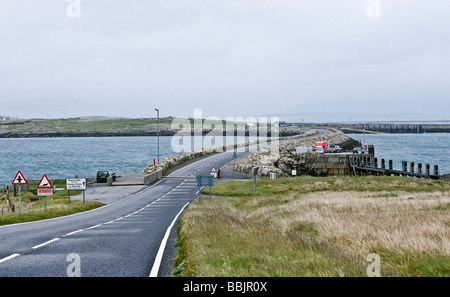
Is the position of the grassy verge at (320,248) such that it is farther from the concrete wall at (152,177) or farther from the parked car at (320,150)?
the parked car at (320,150)

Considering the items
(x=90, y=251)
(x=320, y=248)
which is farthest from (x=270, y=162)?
(x=320, y=248)

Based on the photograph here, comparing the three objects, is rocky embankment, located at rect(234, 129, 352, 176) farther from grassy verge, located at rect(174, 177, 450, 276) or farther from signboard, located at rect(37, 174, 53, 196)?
grassy verge, located at rect(174, 177, 450, 276)

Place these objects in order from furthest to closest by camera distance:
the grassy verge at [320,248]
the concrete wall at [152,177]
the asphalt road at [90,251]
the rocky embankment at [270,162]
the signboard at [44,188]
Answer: the rocky embankment at [270,162], the concrete wall at [152,177], the signboard at [44,188], the asphalt road at [90,251], the grassy verge at [320,248]

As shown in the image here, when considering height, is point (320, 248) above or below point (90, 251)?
above

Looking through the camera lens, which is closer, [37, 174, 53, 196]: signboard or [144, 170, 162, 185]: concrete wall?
[37, 174, 53, 196]: signboard

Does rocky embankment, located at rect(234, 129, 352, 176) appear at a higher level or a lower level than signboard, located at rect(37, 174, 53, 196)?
lower

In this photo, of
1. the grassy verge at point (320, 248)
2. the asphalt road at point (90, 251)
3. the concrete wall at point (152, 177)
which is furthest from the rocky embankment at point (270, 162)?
the grassy verge at point (320, 248)

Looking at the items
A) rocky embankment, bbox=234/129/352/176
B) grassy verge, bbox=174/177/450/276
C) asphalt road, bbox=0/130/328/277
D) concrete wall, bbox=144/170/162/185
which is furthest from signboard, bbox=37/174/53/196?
rocky embankment, bbox=234/129/352/176

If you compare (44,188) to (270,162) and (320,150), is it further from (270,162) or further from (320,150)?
(320,150)

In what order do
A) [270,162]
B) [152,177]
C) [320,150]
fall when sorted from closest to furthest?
[152,177] < [270,162] < [320,150]

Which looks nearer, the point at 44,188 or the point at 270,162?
the point at 44,188

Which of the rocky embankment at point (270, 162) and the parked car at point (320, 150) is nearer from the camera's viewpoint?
the rocky embankment at point (270, 162)

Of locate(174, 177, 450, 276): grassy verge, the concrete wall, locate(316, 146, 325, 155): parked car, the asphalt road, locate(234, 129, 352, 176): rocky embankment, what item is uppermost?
locate(174, 177, 450, 276): grassy verge
